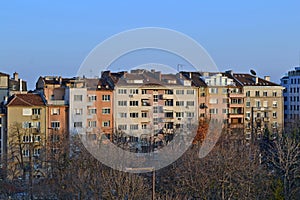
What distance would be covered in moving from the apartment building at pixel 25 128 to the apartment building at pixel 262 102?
657cm

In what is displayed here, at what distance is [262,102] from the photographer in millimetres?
18844

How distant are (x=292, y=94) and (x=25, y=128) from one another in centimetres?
1184

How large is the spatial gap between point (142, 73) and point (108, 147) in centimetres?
679

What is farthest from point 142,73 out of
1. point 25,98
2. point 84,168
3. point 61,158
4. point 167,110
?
point 84,168

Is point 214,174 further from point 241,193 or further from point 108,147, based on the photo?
point 108,147

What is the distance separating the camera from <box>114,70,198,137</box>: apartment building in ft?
52.3

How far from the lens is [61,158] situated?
412 inches

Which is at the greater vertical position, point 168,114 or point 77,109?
point 77,109

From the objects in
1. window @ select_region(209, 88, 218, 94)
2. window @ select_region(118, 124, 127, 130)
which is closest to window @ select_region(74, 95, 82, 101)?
window @ select_region(118, 124, 127, 130)

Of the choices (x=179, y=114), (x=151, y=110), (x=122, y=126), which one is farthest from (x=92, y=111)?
(x=179, y=114)

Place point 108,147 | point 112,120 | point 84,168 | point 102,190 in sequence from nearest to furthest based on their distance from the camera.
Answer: point 102,190 < point 84,168 < point 108,147 < point 112,120

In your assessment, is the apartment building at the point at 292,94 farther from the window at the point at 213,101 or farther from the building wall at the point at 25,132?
the building wall at the point at 25,132

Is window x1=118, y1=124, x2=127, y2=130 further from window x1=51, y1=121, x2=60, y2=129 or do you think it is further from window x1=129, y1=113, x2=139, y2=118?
window x1=51, y1=121, x2=60, y2=129

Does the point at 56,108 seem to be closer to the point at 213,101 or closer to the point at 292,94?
the point at 213,101
